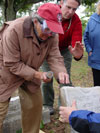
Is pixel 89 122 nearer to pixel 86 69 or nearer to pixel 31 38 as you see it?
pixel 31 38

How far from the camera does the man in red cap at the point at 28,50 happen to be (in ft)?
6.13

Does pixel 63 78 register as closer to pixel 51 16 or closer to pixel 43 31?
pixel 43 31

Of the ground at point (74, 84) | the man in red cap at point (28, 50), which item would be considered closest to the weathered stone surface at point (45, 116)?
the ground at point (74, 84)

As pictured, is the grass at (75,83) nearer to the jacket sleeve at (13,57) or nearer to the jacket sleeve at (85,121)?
the jacket sleeve at (13,57)

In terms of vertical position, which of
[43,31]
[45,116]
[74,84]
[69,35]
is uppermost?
[69,35]

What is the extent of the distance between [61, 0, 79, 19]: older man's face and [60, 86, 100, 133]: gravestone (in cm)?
99

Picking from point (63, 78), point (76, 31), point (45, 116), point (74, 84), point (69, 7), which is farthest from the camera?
point (74, 84)

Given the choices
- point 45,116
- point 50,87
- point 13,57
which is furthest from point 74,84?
point 13,57

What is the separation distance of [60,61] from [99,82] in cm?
114

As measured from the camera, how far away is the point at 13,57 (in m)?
1.92

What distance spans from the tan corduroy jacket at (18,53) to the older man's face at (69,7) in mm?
591

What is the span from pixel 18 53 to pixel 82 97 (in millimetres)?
995

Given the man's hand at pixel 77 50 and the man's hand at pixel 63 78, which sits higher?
the man's hand at pixel 77 50

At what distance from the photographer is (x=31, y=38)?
77.9 inches
